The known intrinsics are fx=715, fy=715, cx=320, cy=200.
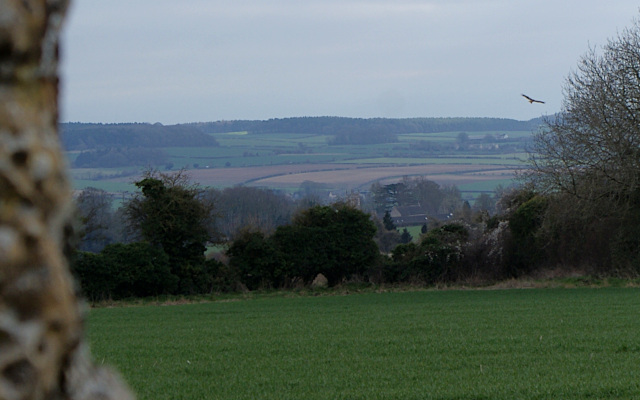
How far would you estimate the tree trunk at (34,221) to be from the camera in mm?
997

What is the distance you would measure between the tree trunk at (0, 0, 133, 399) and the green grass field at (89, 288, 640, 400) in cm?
869

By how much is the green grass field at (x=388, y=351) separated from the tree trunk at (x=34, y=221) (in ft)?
28.5

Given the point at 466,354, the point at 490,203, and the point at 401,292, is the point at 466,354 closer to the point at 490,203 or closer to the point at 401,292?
the point at 401,292

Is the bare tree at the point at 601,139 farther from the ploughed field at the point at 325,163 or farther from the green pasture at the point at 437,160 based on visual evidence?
the green pasture at the point at 437,160

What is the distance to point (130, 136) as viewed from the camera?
403 ft

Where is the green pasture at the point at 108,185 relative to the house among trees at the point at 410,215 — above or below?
above

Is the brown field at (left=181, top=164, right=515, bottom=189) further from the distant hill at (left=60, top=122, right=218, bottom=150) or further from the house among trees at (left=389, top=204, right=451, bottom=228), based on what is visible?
the house among trees at (left=389, top=204, right=451, bottom=228)

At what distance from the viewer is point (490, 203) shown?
7212cm

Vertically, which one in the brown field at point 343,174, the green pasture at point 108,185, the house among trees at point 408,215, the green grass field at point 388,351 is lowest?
the house among trees at point 408,215

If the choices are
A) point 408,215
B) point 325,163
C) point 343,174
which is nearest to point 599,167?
point 408,215

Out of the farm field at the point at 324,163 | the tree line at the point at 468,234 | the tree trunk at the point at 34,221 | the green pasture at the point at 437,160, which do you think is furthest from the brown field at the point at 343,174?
the tree trunk at the point at 34,221

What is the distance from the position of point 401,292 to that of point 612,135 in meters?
10.9

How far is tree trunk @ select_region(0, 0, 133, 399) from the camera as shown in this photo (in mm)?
997

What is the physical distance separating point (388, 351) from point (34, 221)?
13008 mm
